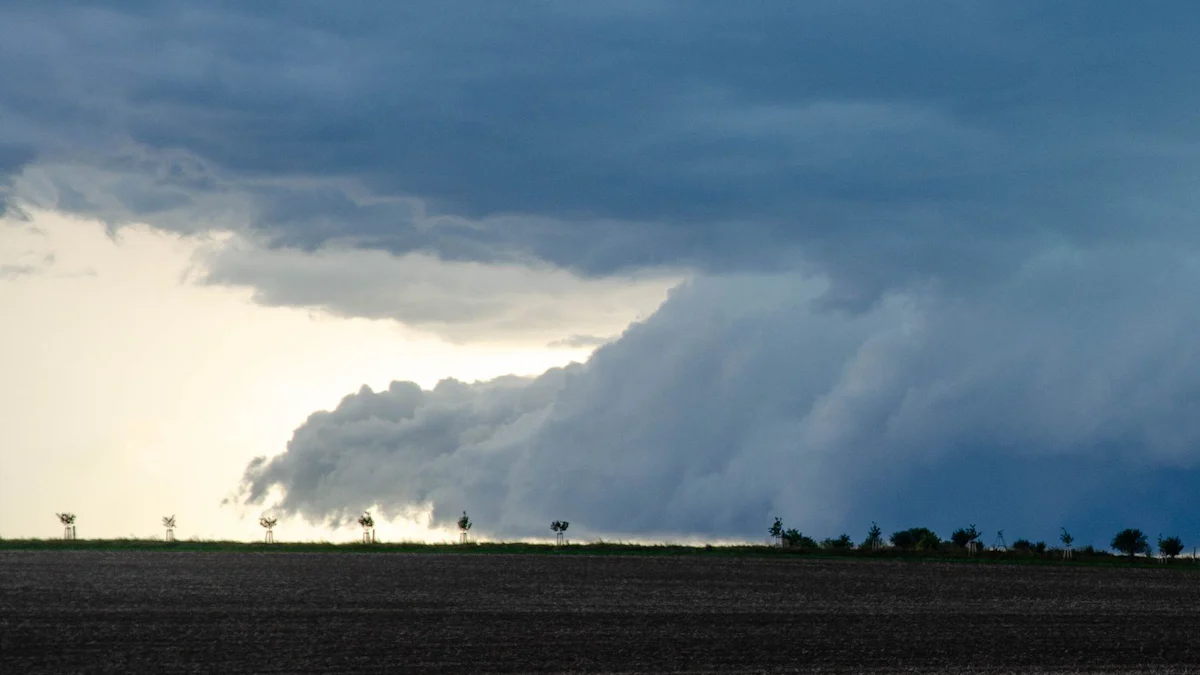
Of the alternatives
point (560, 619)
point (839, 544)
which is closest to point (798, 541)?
point (839, 544)

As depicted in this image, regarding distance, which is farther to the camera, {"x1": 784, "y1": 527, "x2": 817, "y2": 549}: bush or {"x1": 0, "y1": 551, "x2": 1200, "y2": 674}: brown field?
{"x1": 784, "y1": 527, "x2": 817, "y2": 549}: bush

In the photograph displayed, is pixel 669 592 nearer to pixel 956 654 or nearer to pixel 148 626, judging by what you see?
pixel 956 654

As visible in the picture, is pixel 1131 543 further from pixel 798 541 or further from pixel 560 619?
pixel 560 619

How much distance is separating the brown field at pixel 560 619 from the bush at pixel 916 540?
2219 centimetres

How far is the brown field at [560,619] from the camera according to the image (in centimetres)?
3719

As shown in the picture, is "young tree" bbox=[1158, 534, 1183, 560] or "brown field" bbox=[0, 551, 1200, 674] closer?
"brown field" bbox=[0, 551, 1200, 674]

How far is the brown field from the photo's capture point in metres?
37.2

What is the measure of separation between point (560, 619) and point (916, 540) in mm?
58206

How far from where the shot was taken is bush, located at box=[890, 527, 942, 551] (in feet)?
311

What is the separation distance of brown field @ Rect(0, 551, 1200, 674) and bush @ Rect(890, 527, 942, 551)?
22.2 metres

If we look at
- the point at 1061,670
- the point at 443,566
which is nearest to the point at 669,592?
the point at 443,566

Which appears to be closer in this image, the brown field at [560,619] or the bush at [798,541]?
the brown field at [560,619]

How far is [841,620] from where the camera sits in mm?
48469

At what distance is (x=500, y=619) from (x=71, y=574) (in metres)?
24.9
